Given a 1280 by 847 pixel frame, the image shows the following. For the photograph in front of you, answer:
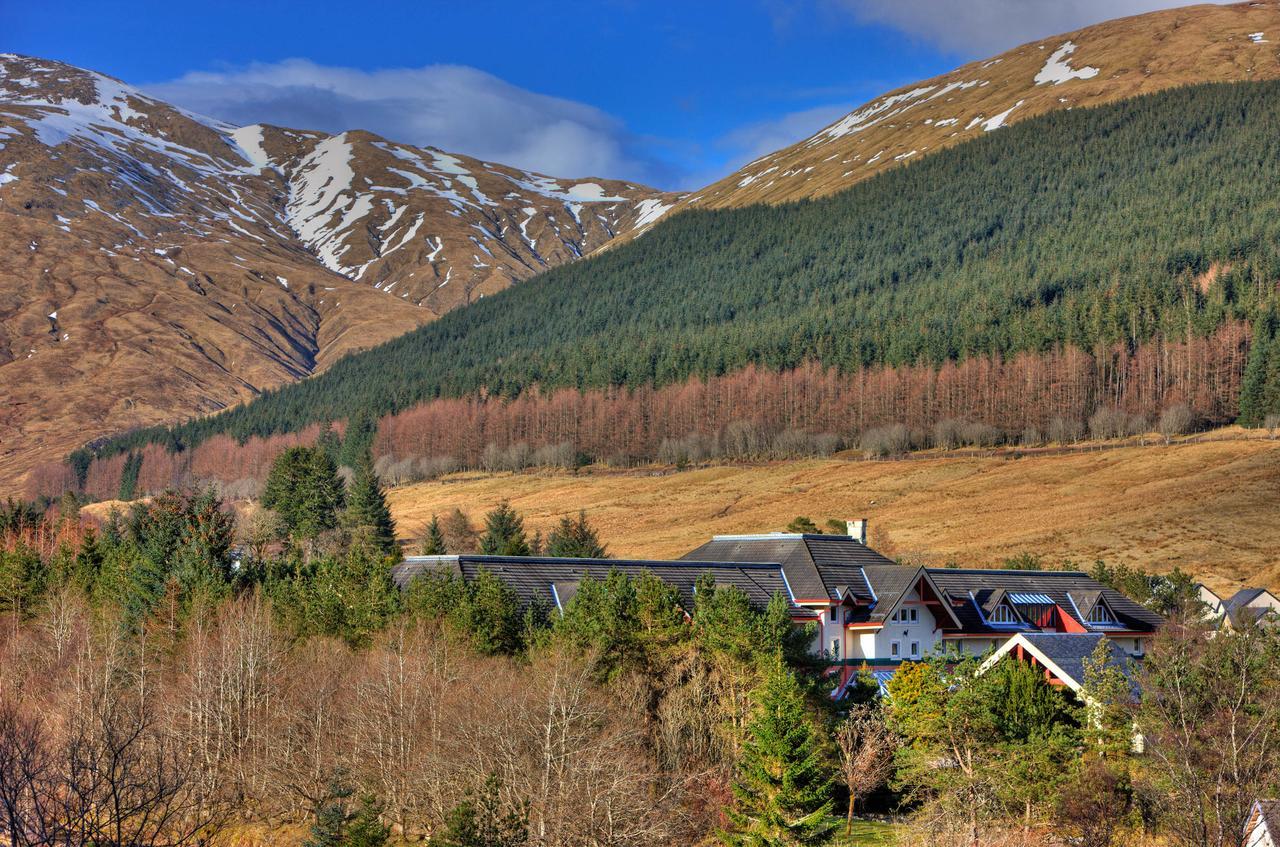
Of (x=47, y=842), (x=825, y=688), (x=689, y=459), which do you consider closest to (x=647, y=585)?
(x=825, y=688)

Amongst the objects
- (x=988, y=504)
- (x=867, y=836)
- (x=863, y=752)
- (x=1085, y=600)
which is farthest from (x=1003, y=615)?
(x=988, y=504)

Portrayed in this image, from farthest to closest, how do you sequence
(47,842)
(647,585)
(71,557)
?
(71,557), (647,585), (47,842)

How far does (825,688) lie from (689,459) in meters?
124

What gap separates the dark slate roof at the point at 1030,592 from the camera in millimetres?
71188

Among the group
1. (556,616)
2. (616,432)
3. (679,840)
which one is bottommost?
(679,840)

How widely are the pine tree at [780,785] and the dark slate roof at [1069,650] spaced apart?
11.8m

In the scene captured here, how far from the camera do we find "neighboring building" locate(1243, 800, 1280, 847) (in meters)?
35.2

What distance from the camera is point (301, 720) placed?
48094 mm

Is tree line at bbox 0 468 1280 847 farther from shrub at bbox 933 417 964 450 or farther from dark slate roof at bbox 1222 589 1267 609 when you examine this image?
shrub at bbox 933 417 964 450

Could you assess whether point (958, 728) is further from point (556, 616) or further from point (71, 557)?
point (71, 557)

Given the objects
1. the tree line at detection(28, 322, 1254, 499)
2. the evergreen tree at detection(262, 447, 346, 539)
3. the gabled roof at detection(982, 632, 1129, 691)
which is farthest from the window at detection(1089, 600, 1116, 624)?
the tree line at detection(28, 322, 1254, 499)

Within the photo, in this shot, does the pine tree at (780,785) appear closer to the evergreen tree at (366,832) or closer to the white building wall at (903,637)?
the evergreen tree at (366,832)

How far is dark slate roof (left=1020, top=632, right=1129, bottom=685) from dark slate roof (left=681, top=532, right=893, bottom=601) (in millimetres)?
14978

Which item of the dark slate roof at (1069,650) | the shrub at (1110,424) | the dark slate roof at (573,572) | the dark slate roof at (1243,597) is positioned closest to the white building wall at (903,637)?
the dark slate roof at (573,572)
